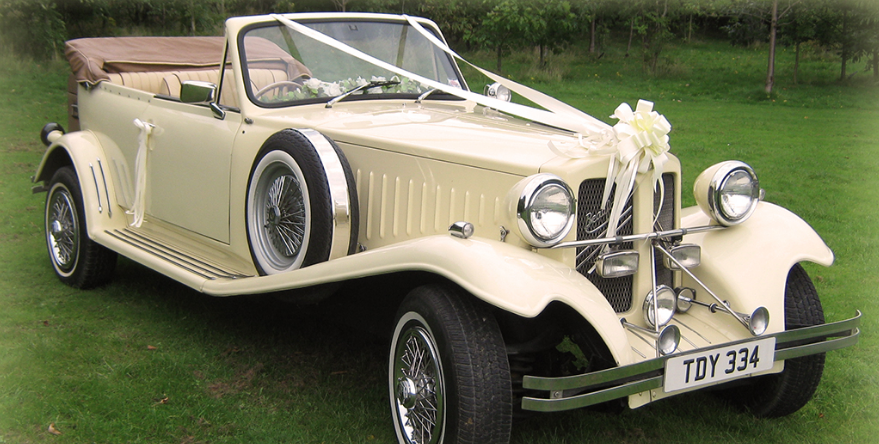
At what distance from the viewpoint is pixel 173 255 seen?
4.37m

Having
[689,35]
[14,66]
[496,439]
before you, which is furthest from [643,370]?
[689,35]

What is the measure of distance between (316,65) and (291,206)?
1033 mm

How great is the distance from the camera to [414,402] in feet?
9.71

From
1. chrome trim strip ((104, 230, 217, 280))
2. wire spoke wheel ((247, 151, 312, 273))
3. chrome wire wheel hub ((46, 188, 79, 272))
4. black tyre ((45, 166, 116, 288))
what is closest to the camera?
wire spoke wheel ((247, 151, 312, 273))

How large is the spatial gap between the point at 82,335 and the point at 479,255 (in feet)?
9.31

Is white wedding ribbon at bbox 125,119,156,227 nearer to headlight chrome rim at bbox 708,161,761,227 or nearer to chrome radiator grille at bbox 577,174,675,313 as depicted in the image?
chrome radiator grille at bbox 577,174,675,313

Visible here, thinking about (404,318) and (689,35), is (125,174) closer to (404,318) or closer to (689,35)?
(404,318)

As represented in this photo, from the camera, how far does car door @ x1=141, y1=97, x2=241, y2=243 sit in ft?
13.8

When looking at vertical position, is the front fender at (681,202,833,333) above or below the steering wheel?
below

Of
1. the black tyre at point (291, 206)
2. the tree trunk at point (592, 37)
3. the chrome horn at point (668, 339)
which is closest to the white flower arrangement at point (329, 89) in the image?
the black tyre at point (291, 206)

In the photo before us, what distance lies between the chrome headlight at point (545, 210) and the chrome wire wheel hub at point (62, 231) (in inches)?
143

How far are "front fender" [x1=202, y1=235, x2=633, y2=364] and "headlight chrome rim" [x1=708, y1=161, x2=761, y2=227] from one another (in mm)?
929

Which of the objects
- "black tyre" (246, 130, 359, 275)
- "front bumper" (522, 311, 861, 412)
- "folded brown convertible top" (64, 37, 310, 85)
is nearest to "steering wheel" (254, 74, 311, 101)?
"black tyre" (246, 130, 359, 275)

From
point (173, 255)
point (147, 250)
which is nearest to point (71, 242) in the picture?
point (147, 250)
